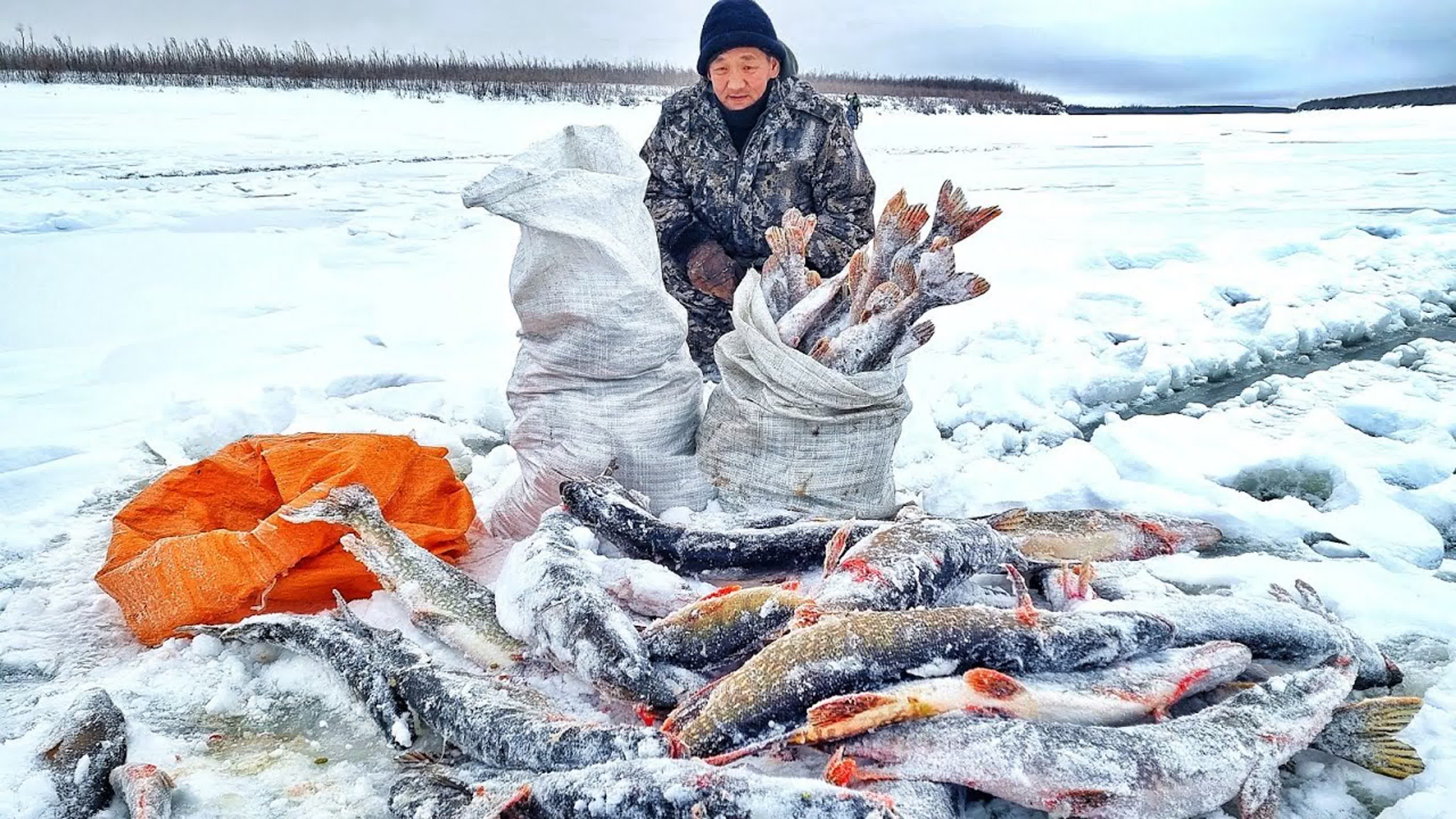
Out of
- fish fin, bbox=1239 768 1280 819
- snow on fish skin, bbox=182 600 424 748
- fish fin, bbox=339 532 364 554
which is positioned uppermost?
fish fin, bbox=339 532 364 554

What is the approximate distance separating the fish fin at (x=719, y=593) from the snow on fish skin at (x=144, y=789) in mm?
1220

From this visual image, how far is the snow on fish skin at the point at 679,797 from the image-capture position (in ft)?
5.18

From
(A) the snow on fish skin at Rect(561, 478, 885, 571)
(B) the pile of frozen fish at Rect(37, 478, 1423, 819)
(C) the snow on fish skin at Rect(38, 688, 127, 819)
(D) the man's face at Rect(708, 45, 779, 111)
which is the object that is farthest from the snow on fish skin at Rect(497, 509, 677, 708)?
(D) the man's face at Rect(708, 45, 779, 111)

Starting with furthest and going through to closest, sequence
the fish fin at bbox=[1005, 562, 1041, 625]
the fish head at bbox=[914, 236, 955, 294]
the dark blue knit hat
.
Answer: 1. the dark blue knit hat
2. the fish head at bbox=[914, 236, 955, 294]
3. the fish fin at bbox=[1005, 562, 1041, 625]

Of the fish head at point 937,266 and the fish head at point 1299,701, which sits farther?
the fish head at point 937,266

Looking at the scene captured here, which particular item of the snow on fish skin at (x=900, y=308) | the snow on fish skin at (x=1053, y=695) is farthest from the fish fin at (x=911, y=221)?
the snow on fish skin at (x=1053, y=695)

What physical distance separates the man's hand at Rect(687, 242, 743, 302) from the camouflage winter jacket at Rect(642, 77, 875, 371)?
6 cm

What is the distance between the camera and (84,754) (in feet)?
6.80

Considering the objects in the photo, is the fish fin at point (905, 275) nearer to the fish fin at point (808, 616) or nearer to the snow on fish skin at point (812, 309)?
the snow on fish skin at point (812, 309)

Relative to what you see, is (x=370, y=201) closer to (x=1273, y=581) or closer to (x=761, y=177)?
(x=761, y=177)

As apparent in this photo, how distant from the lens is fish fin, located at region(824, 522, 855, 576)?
2.38 metres

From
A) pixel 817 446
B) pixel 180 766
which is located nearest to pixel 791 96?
pixel 817 446

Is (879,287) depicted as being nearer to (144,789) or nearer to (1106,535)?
(1106,535)

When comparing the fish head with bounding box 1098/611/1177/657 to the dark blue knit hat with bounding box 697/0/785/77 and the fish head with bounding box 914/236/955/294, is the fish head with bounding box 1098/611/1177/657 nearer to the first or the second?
the fish head with bounding box 914/236/955/294
